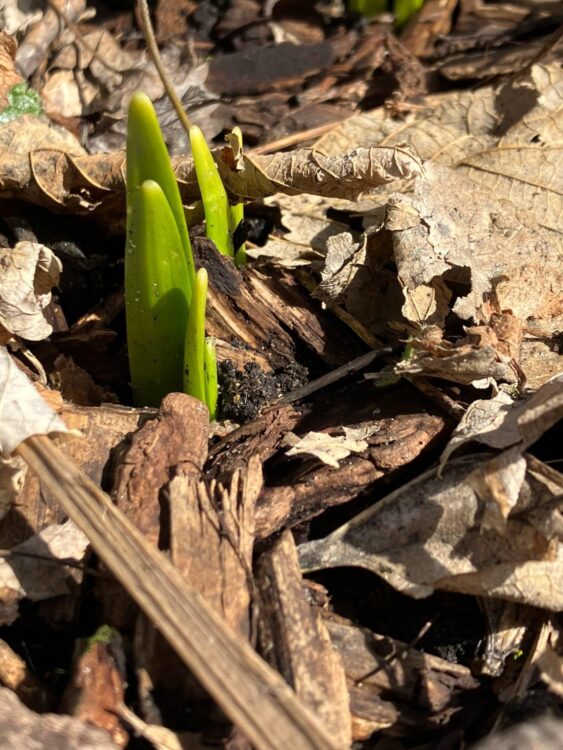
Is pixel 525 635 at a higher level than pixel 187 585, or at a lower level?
lower

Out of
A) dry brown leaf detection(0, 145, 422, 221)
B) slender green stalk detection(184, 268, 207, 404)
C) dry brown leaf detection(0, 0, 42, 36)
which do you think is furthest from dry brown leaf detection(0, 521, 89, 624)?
dry brown leaf detection(0, 0, 42, 36)

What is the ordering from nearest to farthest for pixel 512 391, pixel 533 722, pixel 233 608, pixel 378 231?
pixel 533 722 → pixel 233 608 → pixel 512 391 → pixel 378 231

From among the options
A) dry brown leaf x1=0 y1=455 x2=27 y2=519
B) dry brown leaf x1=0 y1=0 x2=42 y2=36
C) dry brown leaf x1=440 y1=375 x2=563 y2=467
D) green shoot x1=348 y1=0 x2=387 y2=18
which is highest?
dry brown leaf x1=0 y1=0 x2=42 y2=36

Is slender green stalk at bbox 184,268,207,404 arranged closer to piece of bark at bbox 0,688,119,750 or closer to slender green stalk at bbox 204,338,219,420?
slender green stalk at bbox 204,338,219,420

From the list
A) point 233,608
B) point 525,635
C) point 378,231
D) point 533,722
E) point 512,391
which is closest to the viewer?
point 533,722

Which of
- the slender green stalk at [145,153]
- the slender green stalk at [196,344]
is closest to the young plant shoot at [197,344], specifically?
the slender green stalk at [196,344]

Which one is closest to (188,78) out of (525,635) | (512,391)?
(512,391)

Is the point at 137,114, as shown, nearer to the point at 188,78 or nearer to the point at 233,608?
the point at 233,608
